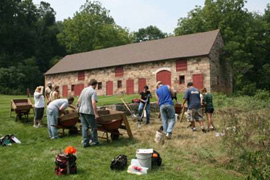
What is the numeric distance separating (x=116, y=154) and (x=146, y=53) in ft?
83.9

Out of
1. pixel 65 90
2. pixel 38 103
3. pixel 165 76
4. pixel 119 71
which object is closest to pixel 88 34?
pixel 65 90

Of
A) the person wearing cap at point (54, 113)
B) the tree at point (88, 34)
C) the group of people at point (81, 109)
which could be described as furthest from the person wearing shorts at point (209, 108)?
the tree at point (88, 34)

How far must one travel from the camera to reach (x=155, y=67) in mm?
29875

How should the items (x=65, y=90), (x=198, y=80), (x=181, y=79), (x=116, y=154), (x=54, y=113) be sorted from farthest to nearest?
(x=65, y=90)
(x=181, y=79)
(x=198, y=80)
(x=54, y=113)
(x=116, y=154)

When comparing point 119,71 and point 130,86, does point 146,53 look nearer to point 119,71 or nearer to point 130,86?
point 119,71

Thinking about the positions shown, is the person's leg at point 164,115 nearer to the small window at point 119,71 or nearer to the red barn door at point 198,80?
the red barn door at point 198,80

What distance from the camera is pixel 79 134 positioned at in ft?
33.2

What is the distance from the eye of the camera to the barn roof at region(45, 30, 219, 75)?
28844mm

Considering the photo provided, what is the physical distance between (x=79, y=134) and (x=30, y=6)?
55529 mm

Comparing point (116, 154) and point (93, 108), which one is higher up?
point (93, 108)

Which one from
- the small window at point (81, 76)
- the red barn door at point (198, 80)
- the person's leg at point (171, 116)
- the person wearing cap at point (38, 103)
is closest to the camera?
the person's leg at point (171, 116)

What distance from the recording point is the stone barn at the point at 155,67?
91.0ft

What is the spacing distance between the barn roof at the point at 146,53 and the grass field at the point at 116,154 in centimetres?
1940

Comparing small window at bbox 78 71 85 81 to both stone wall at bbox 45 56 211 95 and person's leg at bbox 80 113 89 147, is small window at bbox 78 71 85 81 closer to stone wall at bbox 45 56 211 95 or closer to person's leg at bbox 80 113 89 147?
→ stone wall at bbox 45 56 211 95
